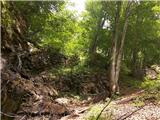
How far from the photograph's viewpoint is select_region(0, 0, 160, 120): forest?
38.4 feet

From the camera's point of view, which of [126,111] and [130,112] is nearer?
[130,112]

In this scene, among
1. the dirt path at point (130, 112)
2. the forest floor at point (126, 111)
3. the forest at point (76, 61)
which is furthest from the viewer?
the dirt path at point (130, 112)

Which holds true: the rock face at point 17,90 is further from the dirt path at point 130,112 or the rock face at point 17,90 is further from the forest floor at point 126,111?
the forest floor at point 126,111

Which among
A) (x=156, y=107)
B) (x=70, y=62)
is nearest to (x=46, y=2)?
(x=70, y=62)

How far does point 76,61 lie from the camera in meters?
26.7

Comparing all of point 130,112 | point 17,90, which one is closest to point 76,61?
point 130,112

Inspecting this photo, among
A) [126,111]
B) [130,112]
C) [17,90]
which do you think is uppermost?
[17,90]

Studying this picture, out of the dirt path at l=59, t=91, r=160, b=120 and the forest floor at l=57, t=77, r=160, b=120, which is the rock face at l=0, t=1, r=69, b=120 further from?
the forest floor at l=57, t=77, r=160, b=120

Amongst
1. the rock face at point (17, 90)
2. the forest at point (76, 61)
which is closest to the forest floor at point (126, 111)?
the forest at point (76, 61)

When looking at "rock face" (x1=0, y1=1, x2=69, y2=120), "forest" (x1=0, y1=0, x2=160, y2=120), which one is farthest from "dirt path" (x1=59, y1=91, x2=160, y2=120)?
"rock face" (x1=0, y1=1, x2=69, y2=120)

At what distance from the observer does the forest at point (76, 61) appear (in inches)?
460

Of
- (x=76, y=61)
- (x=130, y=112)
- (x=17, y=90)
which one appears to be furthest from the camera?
(x=76, y=61)

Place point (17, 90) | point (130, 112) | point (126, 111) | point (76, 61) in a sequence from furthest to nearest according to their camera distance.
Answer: point (76, 61), point (126, 111), point (130, 112), point (17, 90)

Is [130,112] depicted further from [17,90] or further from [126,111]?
[17,90]
